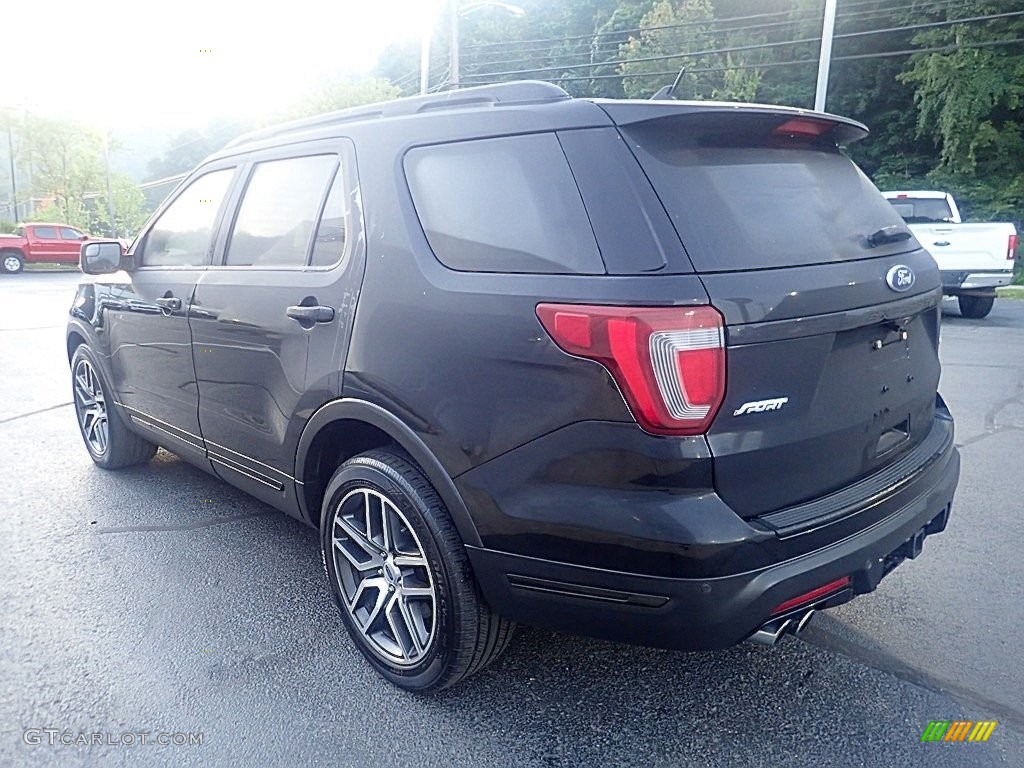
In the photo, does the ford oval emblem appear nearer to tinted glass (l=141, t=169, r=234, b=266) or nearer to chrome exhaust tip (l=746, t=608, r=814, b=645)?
chrome exhaust tip (l=746, t=608, r=814, b=645)

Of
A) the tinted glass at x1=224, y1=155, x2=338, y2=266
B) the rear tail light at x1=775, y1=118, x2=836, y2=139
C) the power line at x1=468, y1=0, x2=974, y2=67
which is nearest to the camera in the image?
the rear tail light at x1=775, y1=118, x2=836, y2=139

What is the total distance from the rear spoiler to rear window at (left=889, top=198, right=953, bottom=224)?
12855mm

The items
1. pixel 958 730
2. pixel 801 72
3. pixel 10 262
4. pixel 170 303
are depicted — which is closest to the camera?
pixel 958 730

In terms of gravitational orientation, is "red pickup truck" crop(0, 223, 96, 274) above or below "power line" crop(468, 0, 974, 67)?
below

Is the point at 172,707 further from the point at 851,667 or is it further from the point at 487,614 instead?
the point at 851,667

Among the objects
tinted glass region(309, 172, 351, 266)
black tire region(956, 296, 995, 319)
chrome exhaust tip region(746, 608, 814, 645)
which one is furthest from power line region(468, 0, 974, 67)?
chrome exhaust tip region(746, 608, 814, 645)

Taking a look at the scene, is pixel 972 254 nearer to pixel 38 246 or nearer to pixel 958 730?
pixel 958 730

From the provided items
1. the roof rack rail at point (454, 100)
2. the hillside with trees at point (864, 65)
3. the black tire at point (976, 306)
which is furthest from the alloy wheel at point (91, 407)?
the hillside with trees at point (864, 65)

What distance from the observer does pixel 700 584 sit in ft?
6.67

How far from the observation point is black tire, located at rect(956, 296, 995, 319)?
42.4 ft

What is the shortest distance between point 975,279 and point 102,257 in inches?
477

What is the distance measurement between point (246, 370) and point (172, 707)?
1.29 m

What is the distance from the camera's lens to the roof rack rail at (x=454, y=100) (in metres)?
2.51

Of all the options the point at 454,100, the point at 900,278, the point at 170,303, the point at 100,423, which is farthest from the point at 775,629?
the point at 100,423
